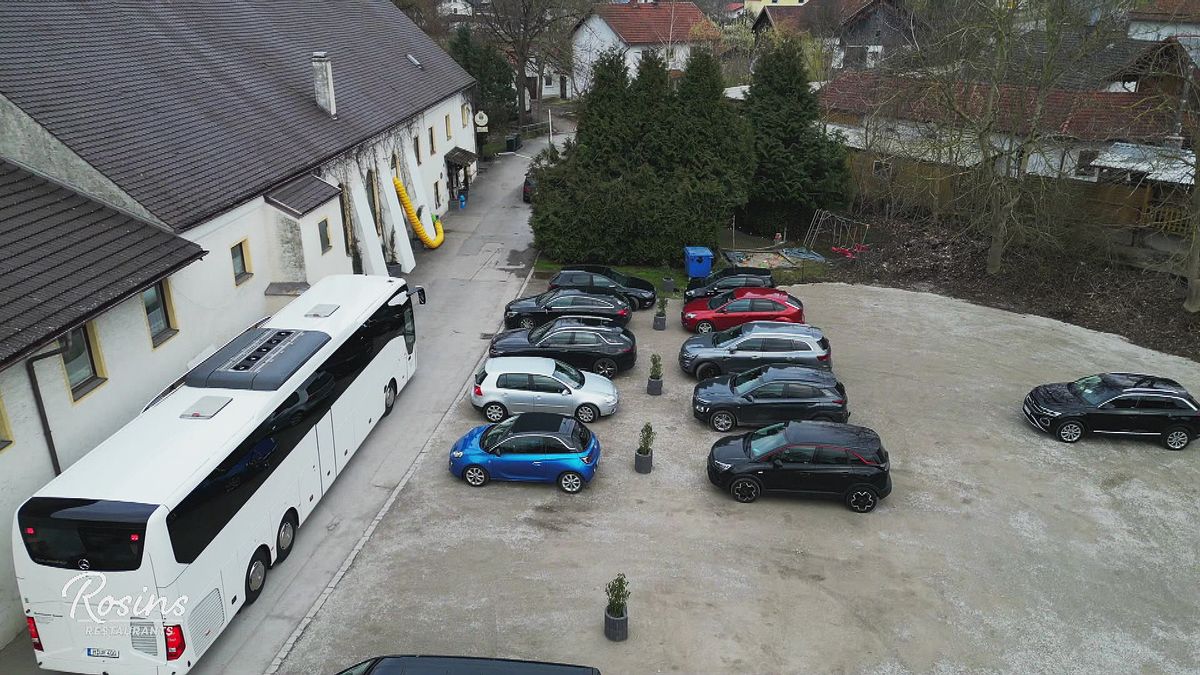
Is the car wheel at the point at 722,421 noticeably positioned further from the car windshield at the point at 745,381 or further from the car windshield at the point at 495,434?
the car windshield at the point at 495,434

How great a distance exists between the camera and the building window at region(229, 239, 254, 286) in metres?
19.1

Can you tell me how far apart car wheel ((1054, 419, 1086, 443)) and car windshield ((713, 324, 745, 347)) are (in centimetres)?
750

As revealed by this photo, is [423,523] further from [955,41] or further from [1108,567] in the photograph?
[955,41]

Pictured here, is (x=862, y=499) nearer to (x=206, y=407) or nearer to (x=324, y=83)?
(x=206, y=407)

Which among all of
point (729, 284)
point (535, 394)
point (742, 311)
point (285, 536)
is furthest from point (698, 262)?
point (285, 536)

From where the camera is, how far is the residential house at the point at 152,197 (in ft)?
42.7

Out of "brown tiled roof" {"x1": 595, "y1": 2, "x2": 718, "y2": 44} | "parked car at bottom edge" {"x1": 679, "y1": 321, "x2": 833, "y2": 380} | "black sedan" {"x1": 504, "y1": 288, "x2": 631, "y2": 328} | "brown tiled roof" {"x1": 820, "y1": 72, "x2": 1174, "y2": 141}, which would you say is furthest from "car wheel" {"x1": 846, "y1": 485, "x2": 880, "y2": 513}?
"brown tiled roof" {"x1": 595, "y1": 2, "x2": 718, "y2": 44}

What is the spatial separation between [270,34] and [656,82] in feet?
43.5

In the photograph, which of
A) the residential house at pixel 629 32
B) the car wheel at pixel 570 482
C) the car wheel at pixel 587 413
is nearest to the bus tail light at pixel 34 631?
the car wheel at pixel 570 482

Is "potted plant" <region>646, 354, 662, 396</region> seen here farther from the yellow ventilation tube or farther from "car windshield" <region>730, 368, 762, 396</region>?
the yellow ventilation tube

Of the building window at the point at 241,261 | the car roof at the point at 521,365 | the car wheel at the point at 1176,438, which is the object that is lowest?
the car wheel at the point at 1176,438

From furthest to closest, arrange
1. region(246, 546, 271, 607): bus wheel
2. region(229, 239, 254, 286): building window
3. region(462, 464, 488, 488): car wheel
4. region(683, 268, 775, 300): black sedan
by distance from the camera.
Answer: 1. region(683, 268, 775, 300): black sedan
2. region(229, 239, 254, 286): building window
3. region(462, 464, 488, 488): car wheel
4. region(246, 546, 271, 607): bus wheel

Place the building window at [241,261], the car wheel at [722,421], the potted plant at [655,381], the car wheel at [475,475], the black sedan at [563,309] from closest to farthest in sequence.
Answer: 1. the car wheel at [475,475]
2. the car wheel at [722,421]
3. the building window at [241,261]
4. the potted plant at [655,381]
5. the black sedan at [563,309]

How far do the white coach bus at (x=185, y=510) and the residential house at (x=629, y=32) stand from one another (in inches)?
2018
